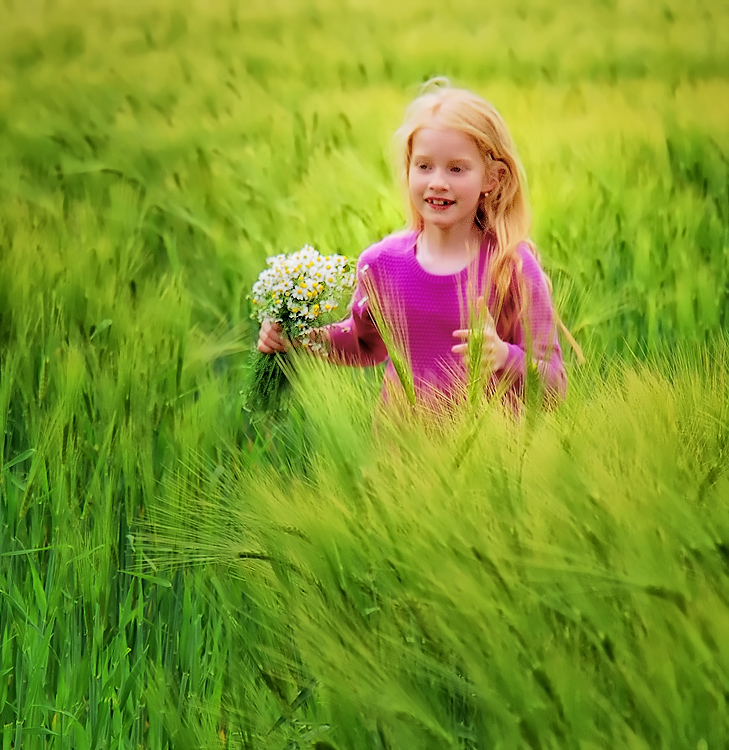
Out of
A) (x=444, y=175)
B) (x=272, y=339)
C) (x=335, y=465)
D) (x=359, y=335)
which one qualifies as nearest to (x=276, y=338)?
(x=272, y=339)

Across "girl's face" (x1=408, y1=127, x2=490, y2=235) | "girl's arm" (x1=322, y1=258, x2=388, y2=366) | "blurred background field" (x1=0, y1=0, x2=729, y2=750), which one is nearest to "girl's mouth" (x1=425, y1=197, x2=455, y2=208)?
"girl's face" (x1=408, y1=127, x2=490, y2=235)

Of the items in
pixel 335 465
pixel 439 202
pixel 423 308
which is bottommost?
pixel 335 465

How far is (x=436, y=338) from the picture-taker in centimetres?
102

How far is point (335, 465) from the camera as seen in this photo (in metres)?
0.65

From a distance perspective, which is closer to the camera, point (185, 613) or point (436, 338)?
point (185, 613)

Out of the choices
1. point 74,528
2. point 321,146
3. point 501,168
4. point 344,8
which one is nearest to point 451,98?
point 501,168

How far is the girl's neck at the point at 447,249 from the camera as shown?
1014mm

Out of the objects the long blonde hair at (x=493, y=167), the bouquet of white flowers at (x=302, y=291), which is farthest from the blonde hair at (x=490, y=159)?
the bouquet of white flowers at (x=302, y=291)

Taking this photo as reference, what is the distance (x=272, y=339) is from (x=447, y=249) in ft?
0.67

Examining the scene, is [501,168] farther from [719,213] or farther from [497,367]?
[719,213]

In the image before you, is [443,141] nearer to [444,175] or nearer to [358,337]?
[444,175]

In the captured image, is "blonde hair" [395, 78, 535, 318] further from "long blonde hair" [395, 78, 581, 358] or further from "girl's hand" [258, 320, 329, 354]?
"girl's hand" [258, 320, 329, 354]

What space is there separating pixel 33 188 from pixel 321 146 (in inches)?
20.0

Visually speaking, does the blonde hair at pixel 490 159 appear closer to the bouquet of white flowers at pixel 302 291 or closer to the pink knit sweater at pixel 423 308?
the pink knit sweater at pixel 423 308
